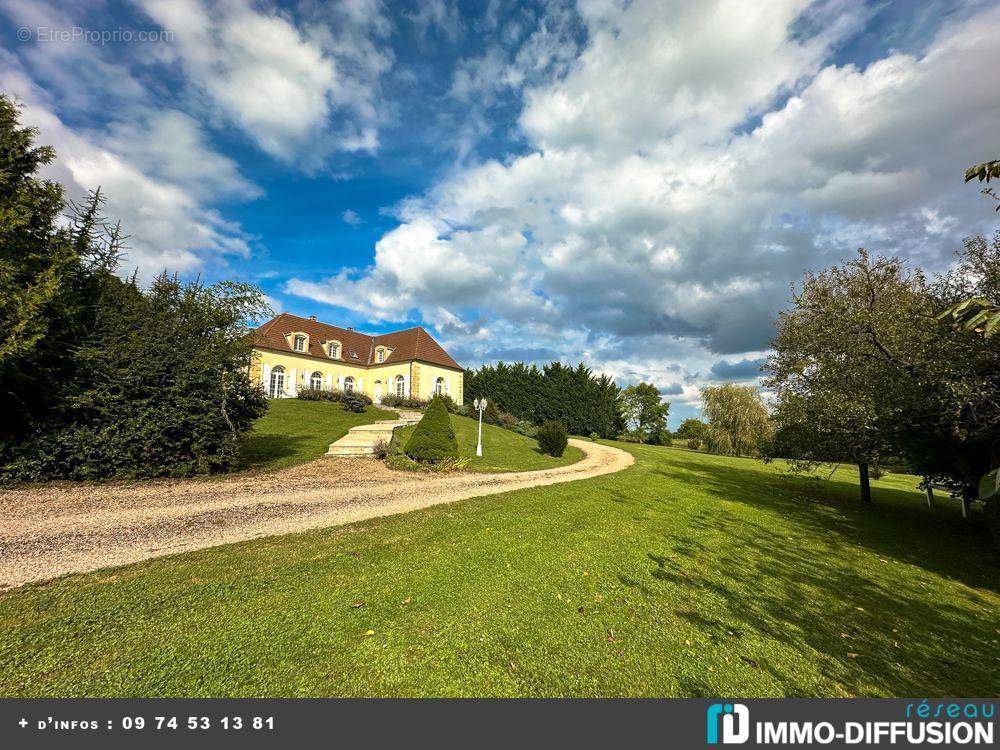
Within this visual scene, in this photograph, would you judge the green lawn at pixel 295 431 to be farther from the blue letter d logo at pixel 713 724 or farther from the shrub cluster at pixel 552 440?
the blue letter d logo at pixel 713 724

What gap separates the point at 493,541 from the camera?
19.9ft

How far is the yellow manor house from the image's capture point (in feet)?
103

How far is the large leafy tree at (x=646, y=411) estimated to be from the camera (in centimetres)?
4901

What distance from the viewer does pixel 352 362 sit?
36625mm

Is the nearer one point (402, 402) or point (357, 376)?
point (402, 402)

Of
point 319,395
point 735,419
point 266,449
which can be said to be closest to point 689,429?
point 735,419

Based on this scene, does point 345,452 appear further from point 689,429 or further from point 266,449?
point 689,429

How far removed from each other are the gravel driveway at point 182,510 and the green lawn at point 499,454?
3335mm

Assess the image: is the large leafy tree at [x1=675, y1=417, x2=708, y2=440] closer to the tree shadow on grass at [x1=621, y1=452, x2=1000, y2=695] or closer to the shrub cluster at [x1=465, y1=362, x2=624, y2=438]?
the shrub cluster at [x1=465, y1=362, x2=624, y2=438]

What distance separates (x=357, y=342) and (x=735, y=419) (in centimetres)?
3667

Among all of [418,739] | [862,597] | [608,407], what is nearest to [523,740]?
[418,739]

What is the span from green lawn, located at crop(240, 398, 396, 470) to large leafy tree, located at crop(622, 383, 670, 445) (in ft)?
114

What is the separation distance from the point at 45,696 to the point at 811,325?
52.6 feet

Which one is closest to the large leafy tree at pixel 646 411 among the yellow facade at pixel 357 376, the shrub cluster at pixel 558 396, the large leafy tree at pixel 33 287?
the shrub cluster at pixel 558 396
